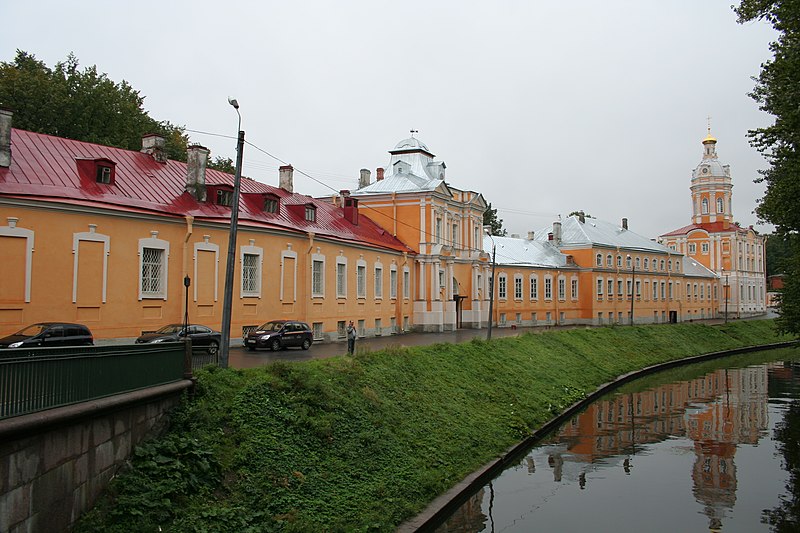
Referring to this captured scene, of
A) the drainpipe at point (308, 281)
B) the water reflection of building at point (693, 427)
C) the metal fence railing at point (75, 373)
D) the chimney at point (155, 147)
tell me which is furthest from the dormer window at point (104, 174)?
the water reflection of building at point (693, 427)

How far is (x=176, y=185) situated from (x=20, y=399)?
21.7 m

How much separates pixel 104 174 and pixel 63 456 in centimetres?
1870

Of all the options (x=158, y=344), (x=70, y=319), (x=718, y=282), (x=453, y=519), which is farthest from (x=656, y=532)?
(x=718, y=282)

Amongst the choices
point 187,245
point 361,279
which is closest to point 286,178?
point 361,279

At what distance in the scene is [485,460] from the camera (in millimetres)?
16906

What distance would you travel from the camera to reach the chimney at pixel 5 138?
22219 millimetres

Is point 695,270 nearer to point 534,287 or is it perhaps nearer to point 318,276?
point 534,287

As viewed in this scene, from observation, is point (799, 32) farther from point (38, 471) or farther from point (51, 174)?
point (51, 174)

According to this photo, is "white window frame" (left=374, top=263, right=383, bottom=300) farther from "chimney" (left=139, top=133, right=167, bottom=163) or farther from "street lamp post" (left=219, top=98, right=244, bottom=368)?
"street lamp post" (left=219, top=98, right=244, bottom=368)

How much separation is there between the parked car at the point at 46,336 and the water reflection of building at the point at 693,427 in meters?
14.3

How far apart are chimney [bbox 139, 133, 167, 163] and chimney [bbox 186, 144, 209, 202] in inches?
65.1

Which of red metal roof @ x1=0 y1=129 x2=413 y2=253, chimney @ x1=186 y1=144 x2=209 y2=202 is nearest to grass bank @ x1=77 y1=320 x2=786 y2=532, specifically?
red metal roof @ x1=0 y1=129 x2=413 y2=253

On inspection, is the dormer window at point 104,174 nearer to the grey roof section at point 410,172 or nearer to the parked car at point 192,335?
the parked car at point 192,335

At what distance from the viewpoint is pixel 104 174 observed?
993 inches
